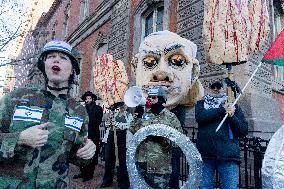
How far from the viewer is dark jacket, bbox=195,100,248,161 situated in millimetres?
3477

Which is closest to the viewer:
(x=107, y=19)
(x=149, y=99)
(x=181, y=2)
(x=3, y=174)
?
(x=3, y=174)

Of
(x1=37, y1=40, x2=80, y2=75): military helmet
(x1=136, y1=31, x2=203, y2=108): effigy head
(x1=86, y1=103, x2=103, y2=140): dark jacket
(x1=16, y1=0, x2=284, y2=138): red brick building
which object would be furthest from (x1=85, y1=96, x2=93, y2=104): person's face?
(x1=37, y1=40, x2=80, y2=75): military helmet

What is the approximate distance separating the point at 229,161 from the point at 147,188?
3.55 ft

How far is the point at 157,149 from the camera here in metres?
3.19

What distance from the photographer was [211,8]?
3457 millimetres

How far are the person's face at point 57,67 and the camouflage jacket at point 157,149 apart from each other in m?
1.41

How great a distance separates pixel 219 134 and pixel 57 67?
2.28 meters

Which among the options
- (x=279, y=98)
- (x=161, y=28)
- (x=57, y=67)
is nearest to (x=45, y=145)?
(x=57, y=67)

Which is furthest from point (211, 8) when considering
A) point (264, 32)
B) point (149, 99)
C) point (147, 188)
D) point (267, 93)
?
point (267, 93)

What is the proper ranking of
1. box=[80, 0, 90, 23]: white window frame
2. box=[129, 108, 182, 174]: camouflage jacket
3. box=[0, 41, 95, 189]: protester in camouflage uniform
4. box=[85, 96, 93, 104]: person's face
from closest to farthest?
box=[0, 41, 95, 189]: protester in camouflage uniform, box=[129, 108, 182, 174]: camouflage jacket, box=[85, 96, 93, 104]: person's face, box=[80, 0, 90, 23]: white window frame

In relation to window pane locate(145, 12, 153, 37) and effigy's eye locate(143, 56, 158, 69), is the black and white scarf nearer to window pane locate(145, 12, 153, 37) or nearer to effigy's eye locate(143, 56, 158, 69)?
effigy's eye locate(143, 56, 158, 69)

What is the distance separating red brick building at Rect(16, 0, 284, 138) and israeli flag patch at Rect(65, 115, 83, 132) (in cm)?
388

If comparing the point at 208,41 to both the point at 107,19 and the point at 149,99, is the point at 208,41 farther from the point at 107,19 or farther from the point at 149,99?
the point at 107,19

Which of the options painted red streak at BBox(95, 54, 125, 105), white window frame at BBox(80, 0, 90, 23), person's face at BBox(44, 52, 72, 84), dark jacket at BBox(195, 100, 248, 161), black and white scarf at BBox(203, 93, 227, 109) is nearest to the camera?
person's face at BBox(44, 52, 72, 84)
